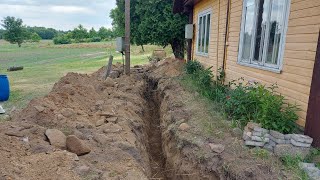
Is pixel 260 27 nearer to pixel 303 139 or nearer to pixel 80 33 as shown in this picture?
pixel 303 139

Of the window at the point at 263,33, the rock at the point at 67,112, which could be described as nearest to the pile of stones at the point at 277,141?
the window at the point at 263,33

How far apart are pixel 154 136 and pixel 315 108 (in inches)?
156

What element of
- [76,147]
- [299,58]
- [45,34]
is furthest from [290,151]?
[45,34]

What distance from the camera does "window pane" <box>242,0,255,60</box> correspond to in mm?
5484

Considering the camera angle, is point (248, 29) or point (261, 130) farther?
point (248, 29)

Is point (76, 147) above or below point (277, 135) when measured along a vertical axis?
below

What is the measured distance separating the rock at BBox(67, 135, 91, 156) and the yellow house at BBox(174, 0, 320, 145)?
120 inches

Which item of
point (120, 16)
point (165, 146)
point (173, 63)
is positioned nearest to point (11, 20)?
→ point (120, 16)

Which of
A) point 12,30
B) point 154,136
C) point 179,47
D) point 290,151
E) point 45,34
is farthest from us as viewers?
point 45,34

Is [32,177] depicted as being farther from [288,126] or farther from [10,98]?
[10,98]

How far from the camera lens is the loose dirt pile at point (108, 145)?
3.00 meters

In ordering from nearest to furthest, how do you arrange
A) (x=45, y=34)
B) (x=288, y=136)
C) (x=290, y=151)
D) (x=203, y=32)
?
1. (x=290, y=151)
2. (x=288, y=136)
3. (x=203, y=32)
4. (x=45, y=34)

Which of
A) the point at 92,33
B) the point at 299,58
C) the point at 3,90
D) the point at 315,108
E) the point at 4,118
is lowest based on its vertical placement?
the point at 4,118

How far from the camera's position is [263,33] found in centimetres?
495
